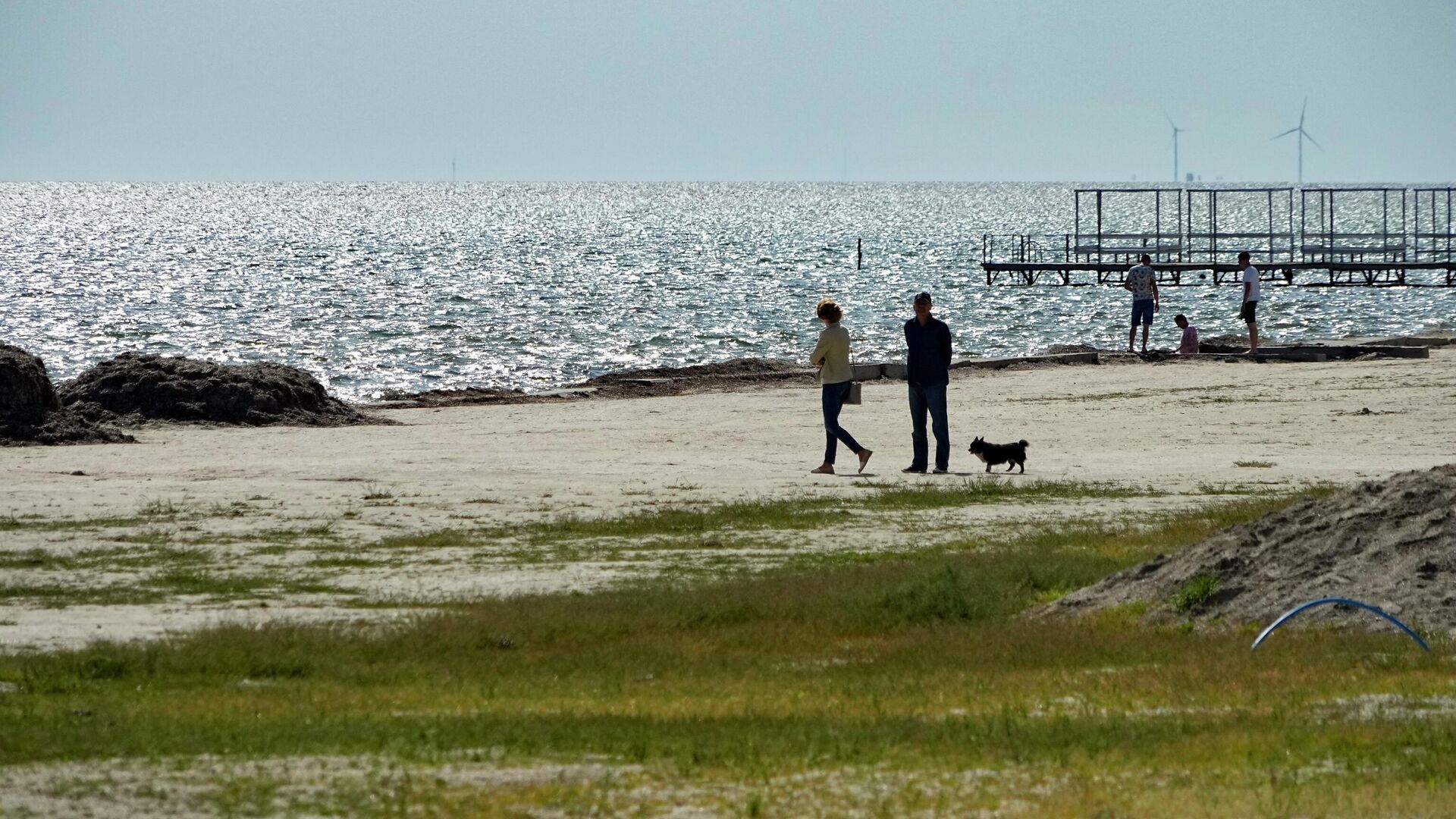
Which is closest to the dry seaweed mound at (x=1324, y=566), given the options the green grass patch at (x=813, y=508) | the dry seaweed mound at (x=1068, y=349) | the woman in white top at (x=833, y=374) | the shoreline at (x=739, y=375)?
the green grass patch at (x=813, y=508)

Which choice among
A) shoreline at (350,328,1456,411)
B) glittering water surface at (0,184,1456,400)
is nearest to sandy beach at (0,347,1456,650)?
shoreline at (350,328,1456,411)

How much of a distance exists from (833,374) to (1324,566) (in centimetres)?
749

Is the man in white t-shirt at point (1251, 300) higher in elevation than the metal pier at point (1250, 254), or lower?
lower

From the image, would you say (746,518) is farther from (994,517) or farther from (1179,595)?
(1179,595)

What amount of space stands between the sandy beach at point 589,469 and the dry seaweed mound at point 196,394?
712mm

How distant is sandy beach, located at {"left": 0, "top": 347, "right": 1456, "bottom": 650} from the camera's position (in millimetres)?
12188

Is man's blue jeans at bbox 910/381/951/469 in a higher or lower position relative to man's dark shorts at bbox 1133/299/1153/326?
lower

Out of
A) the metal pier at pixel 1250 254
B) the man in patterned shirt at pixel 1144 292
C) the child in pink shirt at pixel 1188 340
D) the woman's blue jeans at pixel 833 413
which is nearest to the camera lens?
the woman's blue jeans at pixel 833 413

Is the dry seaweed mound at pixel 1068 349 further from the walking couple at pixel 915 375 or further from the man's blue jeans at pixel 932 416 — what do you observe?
the walking couple at pixel 915 375

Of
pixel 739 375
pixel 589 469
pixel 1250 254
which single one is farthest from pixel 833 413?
pixel 1250 254

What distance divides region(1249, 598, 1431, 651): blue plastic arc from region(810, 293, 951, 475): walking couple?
24.6ft

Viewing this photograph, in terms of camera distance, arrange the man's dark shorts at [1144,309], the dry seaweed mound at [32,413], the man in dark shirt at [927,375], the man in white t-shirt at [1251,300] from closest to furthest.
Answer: the man in dark shirt at [927,375]
the dry seaweed mound at [32,413]
the man in white t-shirt at [1251,300]
the man's dark shorts at [1144,309]

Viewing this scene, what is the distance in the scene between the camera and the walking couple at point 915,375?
56.8 feet

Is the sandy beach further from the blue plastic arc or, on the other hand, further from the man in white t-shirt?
the blue plastic arc
